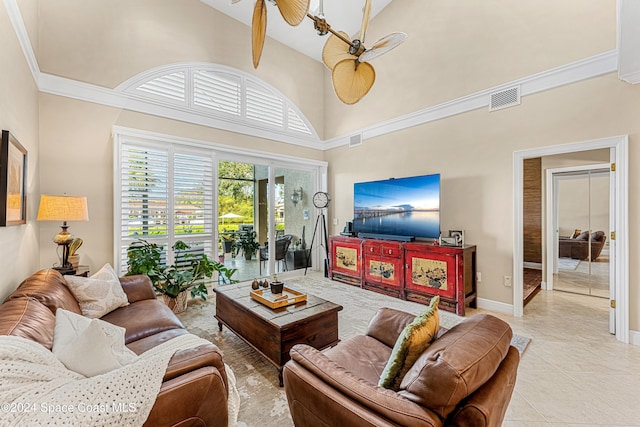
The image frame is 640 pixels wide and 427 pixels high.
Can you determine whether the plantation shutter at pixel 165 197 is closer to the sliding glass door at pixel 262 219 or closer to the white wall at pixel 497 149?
the sliding glass door at pixel 262 219

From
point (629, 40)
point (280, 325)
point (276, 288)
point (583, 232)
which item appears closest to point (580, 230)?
point (583, 232)

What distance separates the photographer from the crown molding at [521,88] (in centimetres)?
294

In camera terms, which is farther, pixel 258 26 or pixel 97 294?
pixel 97 294

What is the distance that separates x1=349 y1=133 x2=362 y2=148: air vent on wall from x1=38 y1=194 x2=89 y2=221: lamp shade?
4401 mm

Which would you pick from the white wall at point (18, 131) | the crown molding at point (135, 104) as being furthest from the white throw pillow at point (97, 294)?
the crown molding at point (135, 104)

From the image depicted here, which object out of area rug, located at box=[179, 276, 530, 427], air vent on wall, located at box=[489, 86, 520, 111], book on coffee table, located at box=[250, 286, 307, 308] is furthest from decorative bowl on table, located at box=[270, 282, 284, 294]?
air vent on wall, located at box=[489, 86, 520, 111]

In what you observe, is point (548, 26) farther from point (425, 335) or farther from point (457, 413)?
point (457, 413)

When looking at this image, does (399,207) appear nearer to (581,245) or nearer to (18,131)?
(581,245)

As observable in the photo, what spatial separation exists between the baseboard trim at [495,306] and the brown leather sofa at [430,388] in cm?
289

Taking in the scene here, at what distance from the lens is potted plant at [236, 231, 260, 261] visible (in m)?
5.25

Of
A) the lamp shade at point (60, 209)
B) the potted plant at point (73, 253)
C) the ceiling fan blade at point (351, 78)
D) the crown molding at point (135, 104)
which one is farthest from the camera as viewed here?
the crown molding at point (135, 104)

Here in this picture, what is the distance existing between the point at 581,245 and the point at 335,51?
201 inches

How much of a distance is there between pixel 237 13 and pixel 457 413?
19.1 ft

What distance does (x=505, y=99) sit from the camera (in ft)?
11.8
